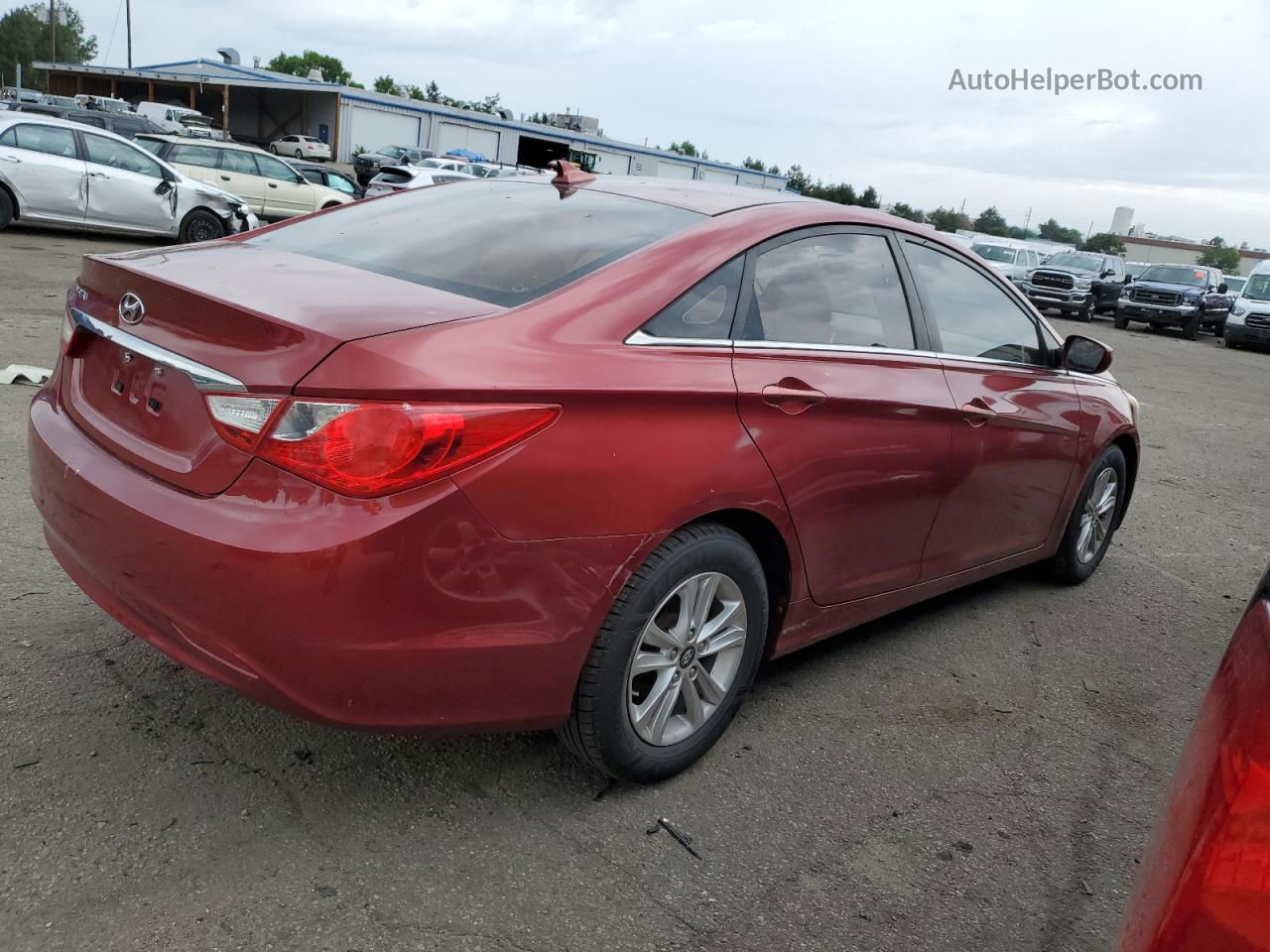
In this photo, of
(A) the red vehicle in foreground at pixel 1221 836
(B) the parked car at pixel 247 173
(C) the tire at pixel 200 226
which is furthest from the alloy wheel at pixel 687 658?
(B) the parked car at pixel 247 173

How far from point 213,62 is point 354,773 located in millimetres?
71971

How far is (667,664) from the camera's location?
9.40 ft

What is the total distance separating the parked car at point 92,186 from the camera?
13.8m

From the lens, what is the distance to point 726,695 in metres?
3.10

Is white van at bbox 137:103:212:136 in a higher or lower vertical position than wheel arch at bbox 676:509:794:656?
lower

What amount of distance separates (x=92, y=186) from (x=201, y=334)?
1378 centimetres

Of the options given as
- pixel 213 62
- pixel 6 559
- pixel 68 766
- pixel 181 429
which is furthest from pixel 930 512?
pixel 213 62

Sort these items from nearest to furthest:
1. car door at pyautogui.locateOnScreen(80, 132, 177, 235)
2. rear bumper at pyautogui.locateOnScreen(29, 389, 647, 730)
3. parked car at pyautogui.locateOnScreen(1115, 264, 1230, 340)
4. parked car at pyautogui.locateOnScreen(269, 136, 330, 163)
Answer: rear bumper at pyautogui.locateOnScreen(29, 389, 647, 730) < car door at pyautogui.locateOnScreen(80, 132, 177, 235) < parked car at pyautogui.locateOnScreen(1115, 264, 1230, 340) < parked car at pyautogui.locateOnScreen(269, 136, 330, 163)

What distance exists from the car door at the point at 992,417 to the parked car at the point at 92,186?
13416 millimetres

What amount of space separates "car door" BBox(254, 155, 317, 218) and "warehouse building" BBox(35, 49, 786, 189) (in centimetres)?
3521

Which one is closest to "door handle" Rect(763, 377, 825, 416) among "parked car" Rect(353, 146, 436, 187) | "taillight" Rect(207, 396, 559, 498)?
"taillight" Rect(207, 396, 559, 498)

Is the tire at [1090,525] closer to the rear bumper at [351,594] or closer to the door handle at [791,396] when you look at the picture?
the door handle at [791,396]

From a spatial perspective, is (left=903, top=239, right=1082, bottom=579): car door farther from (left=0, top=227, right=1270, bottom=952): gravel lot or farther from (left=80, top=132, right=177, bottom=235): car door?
(left=80, top=132, right=177, bottom=235): car door

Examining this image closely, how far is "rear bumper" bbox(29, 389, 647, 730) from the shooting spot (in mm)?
2221
